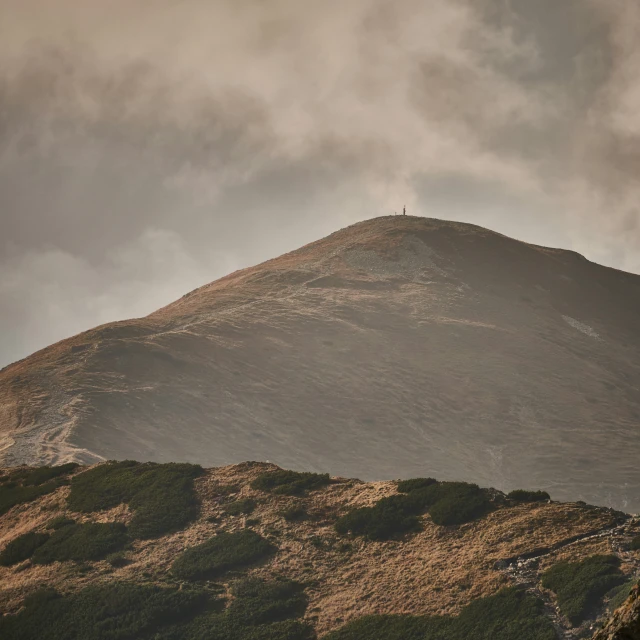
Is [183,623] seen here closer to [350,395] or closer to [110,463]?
[110,463]

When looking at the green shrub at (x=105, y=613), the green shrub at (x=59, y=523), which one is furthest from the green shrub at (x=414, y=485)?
the green shrub at (x=59, y=523)

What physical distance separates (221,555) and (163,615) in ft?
13.2

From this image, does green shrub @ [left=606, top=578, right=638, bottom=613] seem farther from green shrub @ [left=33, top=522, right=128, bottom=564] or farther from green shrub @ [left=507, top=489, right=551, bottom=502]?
green shrub @ [left=33, top=522, right=128, bottom=564]

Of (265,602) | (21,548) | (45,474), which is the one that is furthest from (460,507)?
(45,474)

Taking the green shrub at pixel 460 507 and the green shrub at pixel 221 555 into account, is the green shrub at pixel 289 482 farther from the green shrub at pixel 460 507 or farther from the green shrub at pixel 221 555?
the green shrub at pixel 460 507

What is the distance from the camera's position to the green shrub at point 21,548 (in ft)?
121

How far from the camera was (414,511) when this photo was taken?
34.8 m

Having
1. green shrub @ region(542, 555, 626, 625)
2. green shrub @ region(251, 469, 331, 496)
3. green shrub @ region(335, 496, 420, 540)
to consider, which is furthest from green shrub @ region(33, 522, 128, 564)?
green shrub @ region(542, 555, 626, 625)

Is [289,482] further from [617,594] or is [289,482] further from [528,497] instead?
[617,594]

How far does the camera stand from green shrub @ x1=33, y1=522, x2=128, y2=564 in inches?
1403

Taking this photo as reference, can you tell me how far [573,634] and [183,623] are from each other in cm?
1357

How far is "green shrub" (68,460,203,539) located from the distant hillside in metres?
0.10

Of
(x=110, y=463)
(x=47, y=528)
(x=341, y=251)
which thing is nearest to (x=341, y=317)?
(x=341, y=251)

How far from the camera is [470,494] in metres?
34.5
